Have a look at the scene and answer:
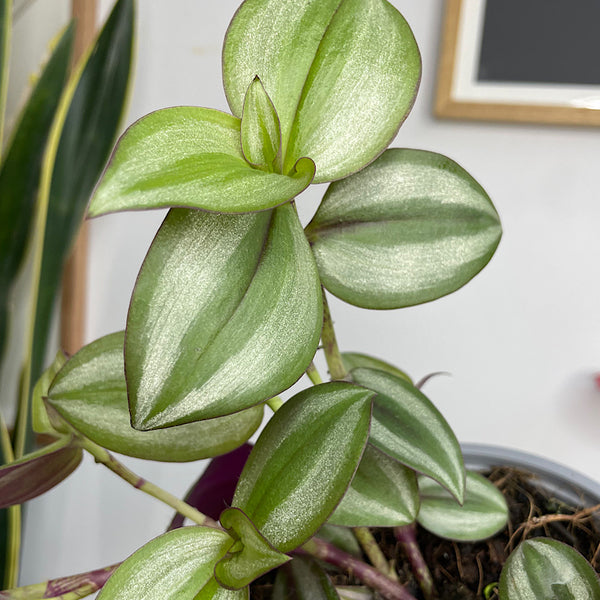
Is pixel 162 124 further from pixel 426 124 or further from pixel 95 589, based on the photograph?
pixel 426 124

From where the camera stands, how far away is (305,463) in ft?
0.68

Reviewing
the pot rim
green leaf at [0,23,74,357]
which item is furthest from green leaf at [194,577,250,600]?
green leaf at [0,23,74,357]

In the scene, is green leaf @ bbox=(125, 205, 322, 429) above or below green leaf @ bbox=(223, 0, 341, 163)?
below

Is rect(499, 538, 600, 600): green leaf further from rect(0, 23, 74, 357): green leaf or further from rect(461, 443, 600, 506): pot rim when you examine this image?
rect(0, 23, 74, 357): green leaf

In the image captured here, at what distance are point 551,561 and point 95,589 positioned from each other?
0.19 meters

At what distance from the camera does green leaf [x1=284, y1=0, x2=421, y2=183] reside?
21 centimetres

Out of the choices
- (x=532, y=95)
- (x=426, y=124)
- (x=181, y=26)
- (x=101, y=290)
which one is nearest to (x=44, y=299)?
(x=101, y=290)

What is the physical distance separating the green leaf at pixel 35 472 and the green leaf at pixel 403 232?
0.14 m

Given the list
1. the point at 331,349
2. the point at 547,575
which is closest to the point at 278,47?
the point at 331,349

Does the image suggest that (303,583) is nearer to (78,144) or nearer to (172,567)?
(172,567)

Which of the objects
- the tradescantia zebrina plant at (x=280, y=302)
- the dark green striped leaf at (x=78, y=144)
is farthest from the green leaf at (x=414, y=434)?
the dark green striped leaf at (x=78, y=144)

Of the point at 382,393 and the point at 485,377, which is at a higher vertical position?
the point at 382,393

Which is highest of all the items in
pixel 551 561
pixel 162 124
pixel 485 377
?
pixel 162 124

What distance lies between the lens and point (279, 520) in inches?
8.0
